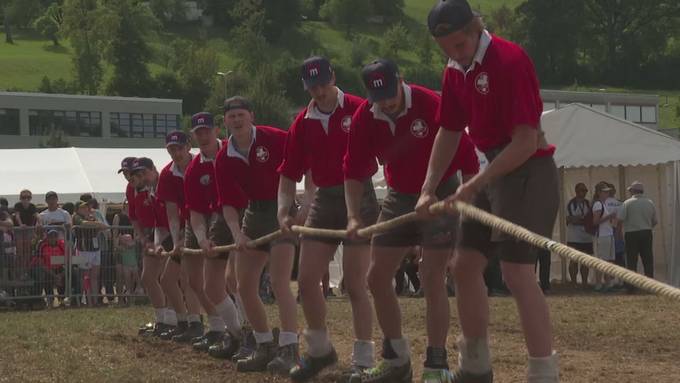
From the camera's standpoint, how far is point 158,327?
45.3 feet

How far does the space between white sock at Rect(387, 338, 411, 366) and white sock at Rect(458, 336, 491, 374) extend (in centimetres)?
122

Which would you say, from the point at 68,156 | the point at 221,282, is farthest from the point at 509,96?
the point at 68,156

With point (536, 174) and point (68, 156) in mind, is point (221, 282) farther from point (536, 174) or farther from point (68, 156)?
point (68, 156)

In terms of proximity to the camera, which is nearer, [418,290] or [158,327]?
[158,327]

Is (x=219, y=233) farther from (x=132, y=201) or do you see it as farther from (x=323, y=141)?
(x=132, y=201)

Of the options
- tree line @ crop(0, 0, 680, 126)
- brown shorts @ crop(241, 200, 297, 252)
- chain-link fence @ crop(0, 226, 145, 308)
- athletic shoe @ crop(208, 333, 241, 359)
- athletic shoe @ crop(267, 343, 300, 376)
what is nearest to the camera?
athletic shoe @ crop(267, 343, 300, 376)

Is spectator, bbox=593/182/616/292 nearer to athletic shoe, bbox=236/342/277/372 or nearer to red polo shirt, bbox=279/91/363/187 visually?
athletic shoe, bbox=236/342/277/372

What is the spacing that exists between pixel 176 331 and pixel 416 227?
6.44m

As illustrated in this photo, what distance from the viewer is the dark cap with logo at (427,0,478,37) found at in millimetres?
6027

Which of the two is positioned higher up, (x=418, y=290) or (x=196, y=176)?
(x=196, y=176)

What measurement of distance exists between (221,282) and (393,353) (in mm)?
3526

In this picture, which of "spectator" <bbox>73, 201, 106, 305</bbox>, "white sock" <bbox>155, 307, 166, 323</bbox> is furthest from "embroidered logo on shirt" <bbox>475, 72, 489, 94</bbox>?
"spectator" <bbox>73, 201, 106, 305</bbox>

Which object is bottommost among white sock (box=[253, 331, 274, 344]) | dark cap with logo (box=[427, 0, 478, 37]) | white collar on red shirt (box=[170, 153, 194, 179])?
white sock (box=[253, 331, 274, 344])

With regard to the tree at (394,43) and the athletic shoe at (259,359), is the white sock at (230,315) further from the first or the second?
the tree at (394,43)
